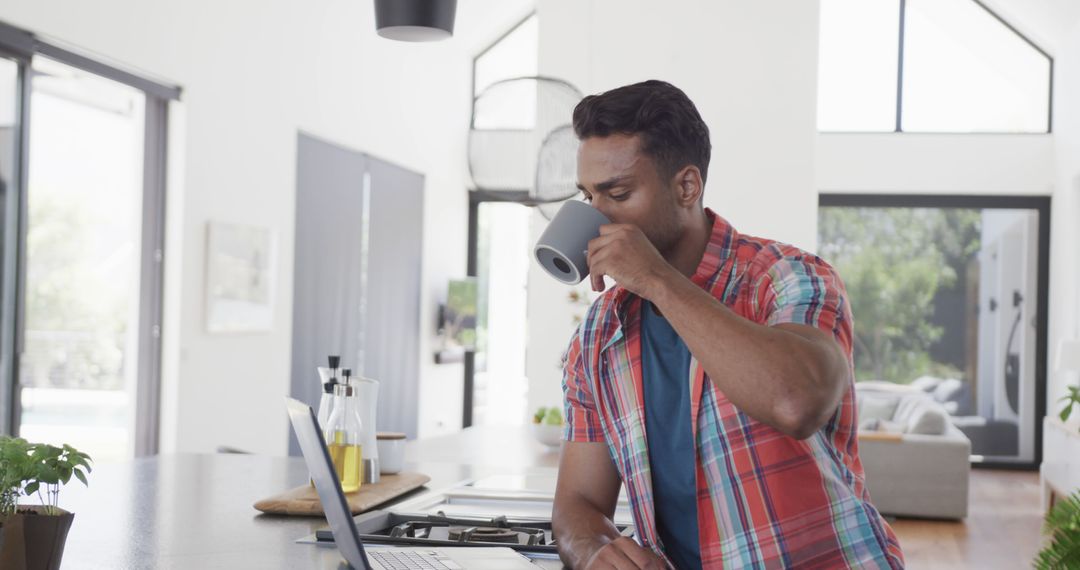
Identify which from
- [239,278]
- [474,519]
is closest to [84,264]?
[239,278]

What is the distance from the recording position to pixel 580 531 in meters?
1.53

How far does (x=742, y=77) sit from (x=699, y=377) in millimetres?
4465

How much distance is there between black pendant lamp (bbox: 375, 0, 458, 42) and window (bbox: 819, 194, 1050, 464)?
Answer: 7215 millimetres

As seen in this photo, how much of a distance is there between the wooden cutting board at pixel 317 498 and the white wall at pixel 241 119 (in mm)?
3352

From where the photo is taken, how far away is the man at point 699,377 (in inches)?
49.7

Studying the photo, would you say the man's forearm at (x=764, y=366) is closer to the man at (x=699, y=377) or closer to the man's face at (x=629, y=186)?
the man at (x=699, y=377)

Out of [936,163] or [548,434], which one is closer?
[548,434]

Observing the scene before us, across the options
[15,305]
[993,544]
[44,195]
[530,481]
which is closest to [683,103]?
[530,481]

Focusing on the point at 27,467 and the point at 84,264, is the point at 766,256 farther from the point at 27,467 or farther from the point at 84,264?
the point at 84,264

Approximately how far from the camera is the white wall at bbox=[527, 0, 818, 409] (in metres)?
5.57

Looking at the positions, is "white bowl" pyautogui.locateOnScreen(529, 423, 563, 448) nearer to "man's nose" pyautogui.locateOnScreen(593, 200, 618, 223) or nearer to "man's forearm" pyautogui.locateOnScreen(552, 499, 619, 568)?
"man's forearm" pyautogui.locateOnScreen(552, 499, 619, 568)

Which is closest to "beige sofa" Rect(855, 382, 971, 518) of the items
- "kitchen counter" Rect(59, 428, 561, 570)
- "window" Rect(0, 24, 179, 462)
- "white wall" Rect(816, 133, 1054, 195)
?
"white wall" Rect(816, 133, 1054, 195)

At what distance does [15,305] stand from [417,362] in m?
4.42

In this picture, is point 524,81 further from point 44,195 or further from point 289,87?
point 289,87
